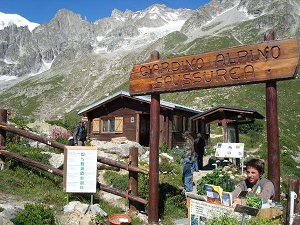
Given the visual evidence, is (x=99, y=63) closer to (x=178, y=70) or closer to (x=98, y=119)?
(x=98, y=119)

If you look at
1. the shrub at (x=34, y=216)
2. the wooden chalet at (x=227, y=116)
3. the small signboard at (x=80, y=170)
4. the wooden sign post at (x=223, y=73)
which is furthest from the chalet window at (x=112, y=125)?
the shrub at (x=34, y=216)

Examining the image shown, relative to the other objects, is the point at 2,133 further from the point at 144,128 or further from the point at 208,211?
the point at 144,128

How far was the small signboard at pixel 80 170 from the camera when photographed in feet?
26.1

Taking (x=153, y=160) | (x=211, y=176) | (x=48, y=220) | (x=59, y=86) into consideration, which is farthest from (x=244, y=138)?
(x=59, y=86)

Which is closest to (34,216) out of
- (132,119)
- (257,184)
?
(257,184)

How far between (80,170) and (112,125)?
2099 centimetres

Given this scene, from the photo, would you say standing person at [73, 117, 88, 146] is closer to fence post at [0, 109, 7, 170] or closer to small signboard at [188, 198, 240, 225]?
fence post at [0, 109, 7, 170]

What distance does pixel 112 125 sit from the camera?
2900 centimetres

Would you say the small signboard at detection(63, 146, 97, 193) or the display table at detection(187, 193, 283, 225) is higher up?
the small signboard at detection(63, 146, 97, 193)

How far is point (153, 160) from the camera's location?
27.1 ft

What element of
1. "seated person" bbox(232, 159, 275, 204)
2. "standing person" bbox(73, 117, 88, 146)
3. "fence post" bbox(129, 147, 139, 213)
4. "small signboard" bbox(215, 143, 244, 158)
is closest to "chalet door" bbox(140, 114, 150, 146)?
"small signboard" bbox(215, 143, 244, 158)

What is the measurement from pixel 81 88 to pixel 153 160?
133 m

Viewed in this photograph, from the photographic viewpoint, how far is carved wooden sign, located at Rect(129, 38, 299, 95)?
21.6 ft

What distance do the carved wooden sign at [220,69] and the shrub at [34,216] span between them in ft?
11.6
